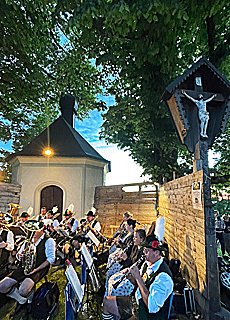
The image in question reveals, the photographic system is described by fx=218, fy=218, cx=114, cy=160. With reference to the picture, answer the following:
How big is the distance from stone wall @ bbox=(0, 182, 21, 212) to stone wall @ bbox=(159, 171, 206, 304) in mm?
10542

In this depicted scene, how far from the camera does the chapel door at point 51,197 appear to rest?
14.5m

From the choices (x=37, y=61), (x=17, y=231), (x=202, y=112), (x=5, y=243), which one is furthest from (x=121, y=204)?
(x=37, y=61)

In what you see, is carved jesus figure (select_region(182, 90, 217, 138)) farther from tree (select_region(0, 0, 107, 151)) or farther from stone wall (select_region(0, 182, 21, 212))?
stone wall (select_region(0, 182, 21, 212))

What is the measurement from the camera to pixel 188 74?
17.2 feet

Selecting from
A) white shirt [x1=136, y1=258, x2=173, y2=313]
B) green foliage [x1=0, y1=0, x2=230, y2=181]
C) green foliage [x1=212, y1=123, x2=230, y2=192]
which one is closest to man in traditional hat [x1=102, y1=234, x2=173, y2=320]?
white shirt [x1=136, y1=258, x2=173, y2=313]

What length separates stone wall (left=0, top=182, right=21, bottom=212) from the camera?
514 inches

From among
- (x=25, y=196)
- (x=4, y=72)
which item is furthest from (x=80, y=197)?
(x=4, y=72)

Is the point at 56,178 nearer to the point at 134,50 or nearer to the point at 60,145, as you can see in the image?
the point at 60,145

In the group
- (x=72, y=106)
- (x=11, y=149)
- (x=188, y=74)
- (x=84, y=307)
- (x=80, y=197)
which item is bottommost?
(x=84, y=307)

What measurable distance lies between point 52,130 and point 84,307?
1381cm

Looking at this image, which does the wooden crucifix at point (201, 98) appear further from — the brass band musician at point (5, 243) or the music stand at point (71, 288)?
the brass band musician at point (5, 243)

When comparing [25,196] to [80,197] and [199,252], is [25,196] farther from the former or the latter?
[199,252]

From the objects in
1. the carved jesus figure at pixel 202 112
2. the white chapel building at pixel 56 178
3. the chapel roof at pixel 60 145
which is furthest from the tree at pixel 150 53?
the chapel roof at pixel 60 145

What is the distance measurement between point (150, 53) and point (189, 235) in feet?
18.5
